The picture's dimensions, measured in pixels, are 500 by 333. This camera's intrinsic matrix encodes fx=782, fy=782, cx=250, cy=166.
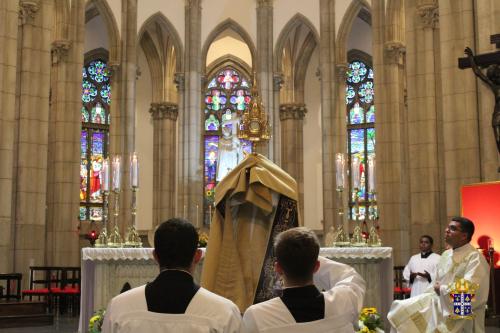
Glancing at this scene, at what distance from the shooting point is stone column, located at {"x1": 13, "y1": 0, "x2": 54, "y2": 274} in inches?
593

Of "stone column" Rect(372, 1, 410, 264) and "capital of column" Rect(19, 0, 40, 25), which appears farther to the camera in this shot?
"stone column" Rect(372, 1, 410, 264)

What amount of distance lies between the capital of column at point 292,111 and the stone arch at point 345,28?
182 inches

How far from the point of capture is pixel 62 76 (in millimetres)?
20422

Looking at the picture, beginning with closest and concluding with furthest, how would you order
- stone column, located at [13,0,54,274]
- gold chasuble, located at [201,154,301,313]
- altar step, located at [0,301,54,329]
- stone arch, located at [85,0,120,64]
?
gold chasuble, located at [201,154,301,313]
altar step, located at [0,301,54,329]
stone column, located at [13,0,54,274]
stone arch, located at [85,0,120,64]

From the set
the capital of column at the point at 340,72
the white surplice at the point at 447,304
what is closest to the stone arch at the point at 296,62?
the capital of column at the point at 340,72

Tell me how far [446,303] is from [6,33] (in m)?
A: 9.17

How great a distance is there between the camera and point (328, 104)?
79.3ft

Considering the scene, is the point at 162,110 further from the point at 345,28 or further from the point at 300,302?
the point at 300,302

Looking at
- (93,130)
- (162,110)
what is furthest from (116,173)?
(93,130)

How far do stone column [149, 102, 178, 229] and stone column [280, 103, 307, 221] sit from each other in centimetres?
407

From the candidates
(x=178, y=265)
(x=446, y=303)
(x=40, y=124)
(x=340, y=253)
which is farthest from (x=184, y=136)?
(x=178, y=265)

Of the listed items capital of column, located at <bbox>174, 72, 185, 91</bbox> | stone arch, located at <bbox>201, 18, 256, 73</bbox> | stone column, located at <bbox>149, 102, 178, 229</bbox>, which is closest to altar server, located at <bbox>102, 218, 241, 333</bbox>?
capital of column, located at <bbox>174, 72, 185, 91</bbox>

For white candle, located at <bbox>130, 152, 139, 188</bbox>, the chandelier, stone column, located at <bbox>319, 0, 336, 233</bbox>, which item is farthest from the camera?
stone column, located at <bbox>319, 0, 336, 233</bbox>

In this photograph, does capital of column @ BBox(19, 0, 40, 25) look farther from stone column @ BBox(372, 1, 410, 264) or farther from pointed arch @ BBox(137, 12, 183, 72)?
pointed arch @ BBox(137, 12, 183, 72)
